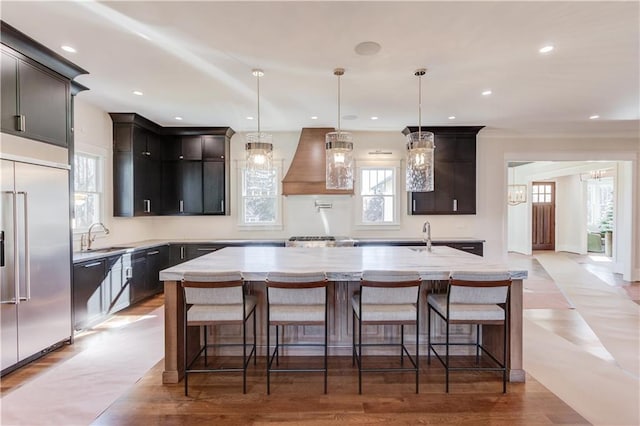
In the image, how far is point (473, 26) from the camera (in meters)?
2.52

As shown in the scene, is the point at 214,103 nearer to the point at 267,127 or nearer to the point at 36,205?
the point at 267,127

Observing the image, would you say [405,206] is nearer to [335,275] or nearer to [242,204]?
[242,204]

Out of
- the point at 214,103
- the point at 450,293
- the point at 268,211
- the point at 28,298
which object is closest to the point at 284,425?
the point at 450,293

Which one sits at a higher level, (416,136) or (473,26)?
(473,26)

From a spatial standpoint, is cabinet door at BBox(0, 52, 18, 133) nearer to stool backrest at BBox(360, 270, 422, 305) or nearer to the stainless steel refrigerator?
the stainless steel refrigerator

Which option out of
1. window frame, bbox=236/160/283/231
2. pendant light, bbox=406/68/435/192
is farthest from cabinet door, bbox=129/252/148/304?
pendant light, bbox=406/68/435/192

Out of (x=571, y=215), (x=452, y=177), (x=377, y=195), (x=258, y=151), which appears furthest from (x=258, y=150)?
(x=571, y=215)

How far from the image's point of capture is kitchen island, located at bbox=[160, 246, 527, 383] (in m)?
2.46

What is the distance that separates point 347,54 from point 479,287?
233 cm

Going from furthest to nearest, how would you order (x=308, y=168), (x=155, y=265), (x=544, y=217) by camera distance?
(x=544, y=217)
(x=308, y=168)
(x=155, y=265)

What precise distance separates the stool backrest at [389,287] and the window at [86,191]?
166 inches

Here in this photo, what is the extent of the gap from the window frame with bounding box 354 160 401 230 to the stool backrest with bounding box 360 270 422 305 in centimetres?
371

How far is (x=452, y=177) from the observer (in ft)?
19.1

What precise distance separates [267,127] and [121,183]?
257 cm
